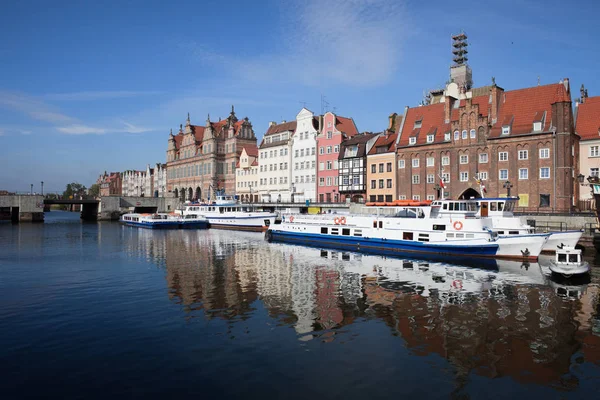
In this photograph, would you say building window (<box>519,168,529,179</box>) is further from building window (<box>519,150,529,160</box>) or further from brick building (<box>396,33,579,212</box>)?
building window (<box>519,150,529,160</box>)

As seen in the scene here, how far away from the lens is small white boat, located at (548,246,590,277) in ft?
91.6

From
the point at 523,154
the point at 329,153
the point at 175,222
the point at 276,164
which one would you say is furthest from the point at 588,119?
the point at 175,222

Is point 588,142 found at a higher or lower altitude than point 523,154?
higher

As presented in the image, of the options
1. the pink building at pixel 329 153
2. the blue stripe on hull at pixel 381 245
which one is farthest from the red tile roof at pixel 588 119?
the pink building at pixel 329 153

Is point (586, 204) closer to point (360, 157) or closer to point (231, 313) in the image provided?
point (360, 157)

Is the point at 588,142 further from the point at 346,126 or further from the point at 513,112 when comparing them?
the point at 346,126

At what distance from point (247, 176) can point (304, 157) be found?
2193 centimetres

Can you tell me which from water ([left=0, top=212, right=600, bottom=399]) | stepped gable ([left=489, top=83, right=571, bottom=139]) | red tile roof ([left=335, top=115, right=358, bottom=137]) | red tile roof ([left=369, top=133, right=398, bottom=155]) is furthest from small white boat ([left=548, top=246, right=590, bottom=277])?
red tile roof ([left=335, top=115, right=358, bottom=137])

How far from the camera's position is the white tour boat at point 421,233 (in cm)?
3703

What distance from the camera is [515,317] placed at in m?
19.7

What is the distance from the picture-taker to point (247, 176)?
108m

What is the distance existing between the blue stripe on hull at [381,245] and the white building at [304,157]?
33.7 m

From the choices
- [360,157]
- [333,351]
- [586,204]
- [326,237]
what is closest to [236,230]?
[360,157]

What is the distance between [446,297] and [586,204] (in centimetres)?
4476
